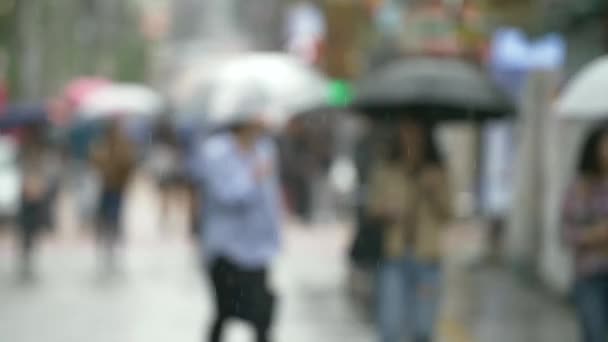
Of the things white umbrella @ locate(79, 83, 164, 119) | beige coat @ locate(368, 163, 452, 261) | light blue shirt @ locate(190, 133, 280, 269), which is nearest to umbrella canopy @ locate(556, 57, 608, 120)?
beige coat @ locate(368, 163, 452, 261)

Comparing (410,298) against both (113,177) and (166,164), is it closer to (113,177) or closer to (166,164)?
(113,177)

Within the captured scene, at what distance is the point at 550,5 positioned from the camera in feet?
34.6

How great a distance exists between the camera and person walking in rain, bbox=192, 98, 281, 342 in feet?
24.9

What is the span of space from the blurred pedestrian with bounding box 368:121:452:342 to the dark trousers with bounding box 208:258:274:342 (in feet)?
2.24

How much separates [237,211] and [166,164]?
14.3 m

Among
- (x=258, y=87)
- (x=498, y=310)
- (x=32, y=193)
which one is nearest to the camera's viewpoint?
(x=258, y=87)

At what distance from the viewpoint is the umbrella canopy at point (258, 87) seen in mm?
8461

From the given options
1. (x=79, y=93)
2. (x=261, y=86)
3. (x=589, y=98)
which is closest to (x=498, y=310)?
(x=261, y=86)

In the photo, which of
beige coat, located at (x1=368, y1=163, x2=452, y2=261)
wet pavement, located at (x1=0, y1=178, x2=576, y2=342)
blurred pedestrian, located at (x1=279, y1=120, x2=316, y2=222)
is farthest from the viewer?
blurred pedestrian, located at (x1=279, y1=120, x2=316, y2=222)

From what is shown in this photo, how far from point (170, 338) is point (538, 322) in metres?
3.07

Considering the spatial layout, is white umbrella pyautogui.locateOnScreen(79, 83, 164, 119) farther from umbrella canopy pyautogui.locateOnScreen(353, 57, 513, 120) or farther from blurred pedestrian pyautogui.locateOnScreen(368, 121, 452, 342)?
blurred pedestrian pyautogui.locateOnScreen(368, 121, 452, 342)

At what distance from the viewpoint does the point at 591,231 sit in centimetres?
693

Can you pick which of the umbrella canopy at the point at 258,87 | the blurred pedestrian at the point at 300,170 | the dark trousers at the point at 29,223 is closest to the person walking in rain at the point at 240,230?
the umbrella canopy at the point at 258,87

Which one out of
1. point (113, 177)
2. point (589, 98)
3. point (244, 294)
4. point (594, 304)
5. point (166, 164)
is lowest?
point (166, 164)
